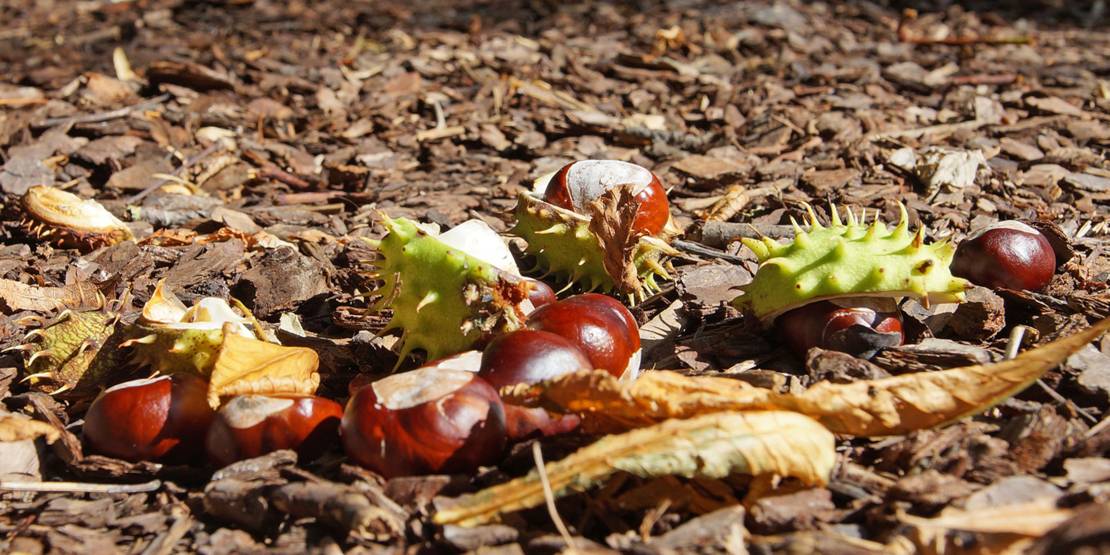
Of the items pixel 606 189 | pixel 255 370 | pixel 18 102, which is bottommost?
pixel 18 102

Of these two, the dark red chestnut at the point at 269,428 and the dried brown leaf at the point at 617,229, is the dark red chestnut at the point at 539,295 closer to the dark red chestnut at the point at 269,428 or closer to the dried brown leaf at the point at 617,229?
the dried brown leaf at the point at 617,229

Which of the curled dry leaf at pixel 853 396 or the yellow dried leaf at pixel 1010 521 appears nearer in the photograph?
the yellow dried leaf at pixel 1010 521

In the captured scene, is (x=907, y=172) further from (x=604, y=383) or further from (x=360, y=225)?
(x=604, y=383)

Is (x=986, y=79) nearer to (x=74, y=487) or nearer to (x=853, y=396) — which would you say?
(x=853, y=396)

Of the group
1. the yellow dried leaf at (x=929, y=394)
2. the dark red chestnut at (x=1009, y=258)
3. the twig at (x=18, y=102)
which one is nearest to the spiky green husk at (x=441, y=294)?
the yellow dried leaf at (x=929, y=394)

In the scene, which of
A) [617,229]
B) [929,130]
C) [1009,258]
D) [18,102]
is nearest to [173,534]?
Answer: [617,229]

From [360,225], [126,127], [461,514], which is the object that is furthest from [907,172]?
[126,127]
